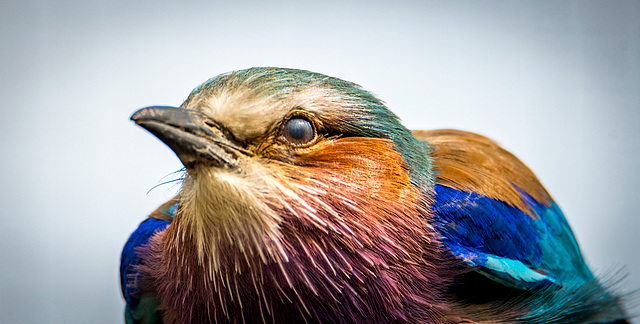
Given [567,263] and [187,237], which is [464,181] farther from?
[187,237]

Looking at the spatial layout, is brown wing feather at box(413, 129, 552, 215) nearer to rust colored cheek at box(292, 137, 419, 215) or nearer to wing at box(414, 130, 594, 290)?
wing at box(414, 130, 594, 290)

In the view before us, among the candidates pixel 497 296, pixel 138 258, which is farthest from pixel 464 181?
pixel 138 258

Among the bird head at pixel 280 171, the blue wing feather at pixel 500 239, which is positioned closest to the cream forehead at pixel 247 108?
the bird head at pixel 280 171

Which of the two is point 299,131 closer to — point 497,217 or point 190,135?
point 190,135

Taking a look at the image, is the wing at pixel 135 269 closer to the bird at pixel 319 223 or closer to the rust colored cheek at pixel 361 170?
the bird at pixel 319 223

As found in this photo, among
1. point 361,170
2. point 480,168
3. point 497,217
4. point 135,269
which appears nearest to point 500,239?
point 497,217
